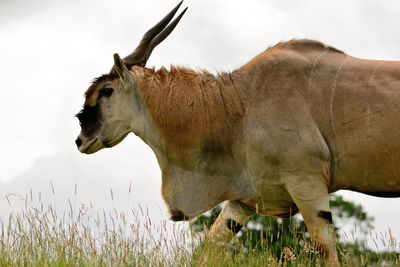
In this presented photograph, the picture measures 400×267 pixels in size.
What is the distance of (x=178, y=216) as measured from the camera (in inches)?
378

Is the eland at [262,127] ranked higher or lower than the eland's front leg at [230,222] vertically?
higher

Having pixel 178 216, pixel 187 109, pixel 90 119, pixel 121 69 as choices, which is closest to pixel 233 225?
pixel 178 216

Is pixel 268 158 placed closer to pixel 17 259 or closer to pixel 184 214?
pixel 184 214

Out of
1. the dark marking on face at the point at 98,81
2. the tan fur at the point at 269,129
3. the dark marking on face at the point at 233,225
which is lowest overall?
the dark marking on face at the point at 233,225

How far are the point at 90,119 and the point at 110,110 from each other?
0.23 metres

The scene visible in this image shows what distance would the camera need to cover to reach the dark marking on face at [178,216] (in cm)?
958

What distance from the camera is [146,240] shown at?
885cm

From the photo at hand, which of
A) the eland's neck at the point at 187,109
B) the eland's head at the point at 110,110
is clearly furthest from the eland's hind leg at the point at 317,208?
the eland's head at the point at 110,110

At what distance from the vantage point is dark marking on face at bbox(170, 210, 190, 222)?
31.4 ft

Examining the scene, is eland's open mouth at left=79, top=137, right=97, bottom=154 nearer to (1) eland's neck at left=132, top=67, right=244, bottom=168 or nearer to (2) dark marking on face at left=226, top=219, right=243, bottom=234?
(1) eland's neck at left=132, top=67, right=244, bottom=168

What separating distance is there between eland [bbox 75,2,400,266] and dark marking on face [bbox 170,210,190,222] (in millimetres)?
12

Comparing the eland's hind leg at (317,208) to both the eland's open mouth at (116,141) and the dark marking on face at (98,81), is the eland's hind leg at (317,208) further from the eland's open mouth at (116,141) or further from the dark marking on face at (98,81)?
the dark marking on face at (98,81)

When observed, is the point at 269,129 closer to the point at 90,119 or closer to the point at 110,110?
the point at 110,110

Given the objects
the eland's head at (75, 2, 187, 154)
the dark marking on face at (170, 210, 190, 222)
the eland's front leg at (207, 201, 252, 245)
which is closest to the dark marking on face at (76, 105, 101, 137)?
the eland's head at (75, 2, 187, 154)
